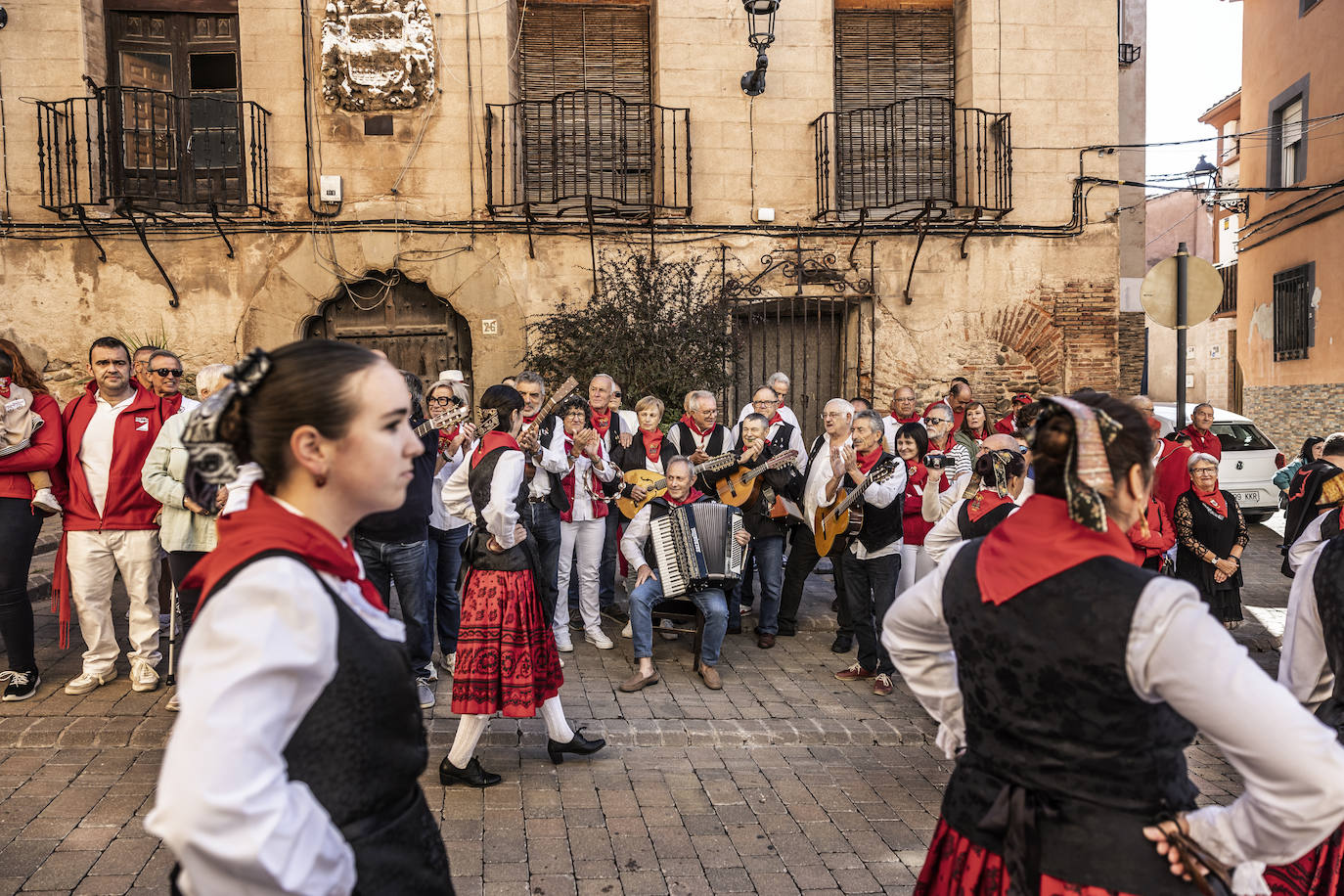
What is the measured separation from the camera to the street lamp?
1172 centimetres

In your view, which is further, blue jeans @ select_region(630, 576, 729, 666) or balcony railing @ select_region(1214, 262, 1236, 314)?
balcony railing @ select_region(1214, 262, 1236, 314)

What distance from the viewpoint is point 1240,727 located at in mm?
1807

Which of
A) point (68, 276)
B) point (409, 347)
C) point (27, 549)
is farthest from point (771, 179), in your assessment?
point (27, 549)

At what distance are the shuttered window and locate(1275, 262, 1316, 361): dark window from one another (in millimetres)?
13926

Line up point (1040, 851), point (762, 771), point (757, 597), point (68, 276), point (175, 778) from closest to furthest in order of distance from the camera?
point (175, 778) < point (1040, 851) < point (762, 771) < point (757, 597) < point (68, 276)

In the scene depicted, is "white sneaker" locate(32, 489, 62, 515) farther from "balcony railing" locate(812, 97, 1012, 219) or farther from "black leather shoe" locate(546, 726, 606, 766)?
"balcony railing" locate(812, 97, 1012, 219)

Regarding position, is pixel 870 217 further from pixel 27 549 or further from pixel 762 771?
pixel 27 549

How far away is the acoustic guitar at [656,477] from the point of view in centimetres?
780

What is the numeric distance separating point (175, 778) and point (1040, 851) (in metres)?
1.68

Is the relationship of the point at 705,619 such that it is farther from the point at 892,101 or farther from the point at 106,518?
the point at 892,101

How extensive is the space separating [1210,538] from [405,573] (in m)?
6.04

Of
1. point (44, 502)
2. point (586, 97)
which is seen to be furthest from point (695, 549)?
point (586, 97)

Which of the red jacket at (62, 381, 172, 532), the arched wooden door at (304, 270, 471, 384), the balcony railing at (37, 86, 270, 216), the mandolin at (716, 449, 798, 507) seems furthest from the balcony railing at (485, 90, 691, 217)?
the red jacket at (62, 381, 172, 532)

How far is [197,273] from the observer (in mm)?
12227
